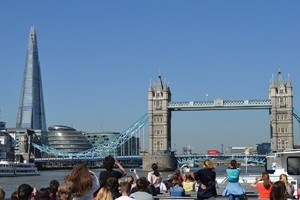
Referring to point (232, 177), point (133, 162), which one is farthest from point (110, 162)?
point (133, 162)

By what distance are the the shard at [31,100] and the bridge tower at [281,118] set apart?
59.0m

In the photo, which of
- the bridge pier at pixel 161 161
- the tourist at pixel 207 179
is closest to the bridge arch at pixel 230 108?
the bridge pier at pixel 161 161

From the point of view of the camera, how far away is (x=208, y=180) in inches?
335

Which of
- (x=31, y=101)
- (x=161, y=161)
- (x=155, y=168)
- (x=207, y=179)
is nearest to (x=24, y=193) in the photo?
(x=207, y=179)

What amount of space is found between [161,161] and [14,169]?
25234 mm

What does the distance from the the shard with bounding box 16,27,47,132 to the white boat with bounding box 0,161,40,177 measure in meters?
72.9

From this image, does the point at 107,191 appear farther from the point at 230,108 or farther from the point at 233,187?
the point at 230,108

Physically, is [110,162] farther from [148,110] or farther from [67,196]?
Result: [148,110]

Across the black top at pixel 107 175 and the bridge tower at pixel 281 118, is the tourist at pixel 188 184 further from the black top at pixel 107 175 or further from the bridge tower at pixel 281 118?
the bridge tower at pixel 281 118

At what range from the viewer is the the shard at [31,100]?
5531 inches

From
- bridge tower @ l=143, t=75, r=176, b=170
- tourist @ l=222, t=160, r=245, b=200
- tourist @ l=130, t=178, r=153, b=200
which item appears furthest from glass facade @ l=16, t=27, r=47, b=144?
tourist @ l=130, t=178, r=153, b=200

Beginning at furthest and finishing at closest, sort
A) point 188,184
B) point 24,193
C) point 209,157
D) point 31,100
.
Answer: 1. point 31,100
2. point 209,157
3. point 188,184
4. point 24,193

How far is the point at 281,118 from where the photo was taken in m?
101

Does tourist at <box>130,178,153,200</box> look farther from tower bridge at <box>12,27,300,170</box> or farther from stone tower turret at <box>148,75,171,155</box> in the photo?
stone tower turret at <box>148,75,171,155</box>
